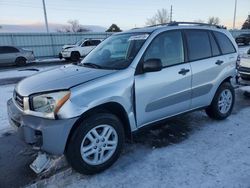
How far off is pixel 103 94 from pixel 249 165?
215 centimetres

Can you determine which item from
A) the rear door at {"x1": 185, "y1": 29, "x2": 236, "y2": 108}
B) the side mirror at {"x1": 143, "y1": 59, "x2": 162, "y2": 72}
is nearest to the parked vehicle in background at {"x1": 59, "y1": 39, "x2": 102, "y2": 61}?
the rear door at {"x1": 185, "y1": 29, "x2": 236, "y2": 108}

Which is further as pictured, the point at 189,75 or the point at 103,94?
the point at 189,75

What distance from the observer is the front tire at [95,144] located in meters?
3.05

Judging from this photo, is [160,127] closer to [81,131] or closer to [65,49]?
[81,131]

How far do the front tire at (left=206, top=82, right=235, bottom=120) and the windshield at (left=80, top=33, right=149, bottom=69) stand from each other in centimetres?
208

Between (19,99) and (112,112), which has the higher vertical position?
(19,99)

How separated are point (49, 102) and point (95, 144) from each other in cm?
79

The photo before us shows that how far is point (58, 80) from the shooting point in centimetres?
333

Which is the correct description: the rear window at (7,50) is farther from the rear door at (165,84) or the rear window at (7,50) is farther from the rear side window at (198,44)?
the rear door at (165,84)

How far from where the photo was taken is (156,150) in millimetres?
3932

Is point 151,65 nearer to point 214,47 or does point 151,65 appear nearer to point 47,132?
point 47,132

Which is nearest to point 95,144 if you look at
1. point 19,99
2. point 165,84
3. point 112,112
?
point 112,112

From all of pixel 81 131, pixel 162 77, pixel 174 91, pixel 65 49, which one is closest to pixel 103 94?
pixel 81 131

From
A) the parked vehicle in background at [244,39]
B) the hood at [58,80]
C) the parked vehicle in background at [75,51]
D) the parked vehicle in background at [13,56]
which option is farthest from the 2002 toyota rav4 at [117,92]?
the parked vehicle in background at [244,39]
